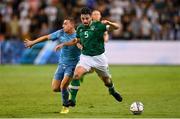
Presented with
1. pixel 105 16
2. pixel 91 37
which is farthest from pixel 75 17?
pixel 91 37

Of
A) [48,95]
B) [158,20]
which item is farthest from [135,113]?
[158,20]

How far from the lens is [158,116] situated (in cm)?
1450

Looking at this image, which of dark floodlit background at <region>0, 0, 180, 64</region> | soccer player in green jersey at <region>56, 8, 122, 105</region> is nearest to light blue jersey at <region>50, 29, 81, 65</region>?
soccer player in green jersey at <region>56, 8, 122, 105</region>

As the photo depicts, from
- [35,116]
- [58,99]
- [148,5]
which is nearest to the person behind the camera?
[35,116]

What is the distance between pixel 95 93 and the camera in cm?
2048

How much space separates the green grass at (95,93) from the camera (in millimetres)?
15570

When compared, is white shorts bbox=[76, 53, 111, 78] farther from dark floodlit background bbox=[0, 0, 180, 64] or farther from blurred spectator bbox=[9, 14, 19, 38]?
blurred spectator bbox=[9, 14, 19, 38]

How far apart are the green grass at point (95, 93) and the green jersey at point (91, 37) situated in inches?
58.0

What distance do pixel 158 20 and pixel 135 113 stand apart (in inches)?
752

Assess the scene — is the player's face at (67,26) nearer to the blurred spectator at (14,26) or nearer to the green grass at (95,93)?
the green grass at (95,93)

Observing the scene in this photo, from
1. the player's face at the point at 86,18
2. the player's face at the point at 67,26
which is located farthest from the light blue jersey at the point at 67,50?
the player's face at the point at 86,18

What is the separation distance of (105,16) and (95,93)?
12.6m

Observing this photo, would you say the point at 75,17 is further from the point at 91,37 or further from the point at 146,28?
the point at 91,37

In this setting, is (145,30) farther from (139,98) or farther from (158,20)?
(139,98)
